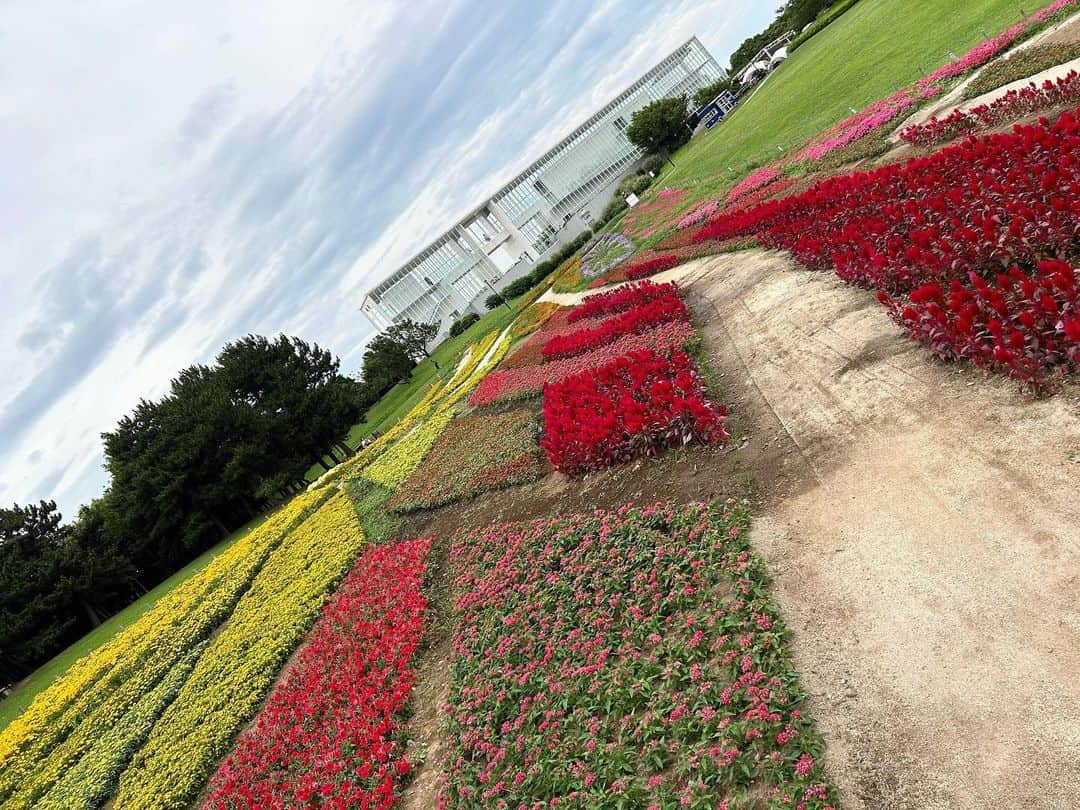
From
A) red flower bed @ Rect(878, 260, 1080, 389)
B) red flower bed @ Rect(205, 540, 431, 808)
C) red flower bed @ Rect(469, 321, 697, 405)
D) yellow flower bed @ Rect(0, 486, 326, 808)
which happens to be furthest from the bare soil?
yellow flower bed @ Rect(0, 486, 326, 808)

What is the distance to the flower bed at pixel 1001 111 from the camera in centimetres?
1050

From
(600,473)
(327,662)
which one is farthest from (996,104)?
(327,662)

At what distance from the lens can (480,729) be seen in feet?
20.2

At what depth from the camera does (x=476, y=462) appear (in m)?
14.5

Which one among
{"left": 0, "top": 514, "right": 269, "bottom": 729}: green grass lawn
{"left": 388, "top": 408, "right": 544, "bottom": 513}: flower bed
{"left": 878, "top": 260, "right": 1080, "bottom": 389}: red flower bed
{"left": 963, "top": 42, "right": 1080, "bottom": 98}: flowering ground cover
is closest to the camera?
{"left": 878, "top": 260, "right": 1080, "bottom": 389}: red flower bed

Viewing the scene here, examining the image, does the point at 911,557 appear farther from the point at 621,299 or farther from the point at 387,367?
the point at 387,367

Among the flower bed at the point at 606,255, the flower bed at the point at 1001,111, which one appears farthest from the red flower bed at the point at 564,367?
the flower bed at the point at 606,255

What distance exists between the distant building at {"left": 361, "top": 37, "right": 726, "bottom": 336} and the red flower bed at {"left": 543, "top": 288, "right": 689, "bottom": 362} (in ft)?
259

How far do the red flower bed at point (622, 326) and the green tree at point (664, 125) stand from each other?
184 feet

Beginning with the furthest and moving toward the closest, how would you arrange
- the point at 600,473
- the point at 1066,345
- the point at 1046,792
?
the point at 600,473
the point at 1066,345
the point at 1046,792

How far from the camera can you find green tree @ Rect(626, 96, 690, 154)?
66250 mm

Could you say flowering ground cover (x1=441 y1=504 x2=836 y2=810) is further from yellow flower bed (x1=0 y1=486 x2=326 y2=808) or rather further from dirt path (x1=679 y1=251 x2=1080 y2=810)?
yellow flower bed (x1=0 y1=486 x2=326 y2=808)

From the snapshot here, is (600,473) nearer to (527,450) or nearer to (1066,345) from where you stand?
(527,450)

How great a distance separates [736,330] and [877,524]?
21.4 feet
